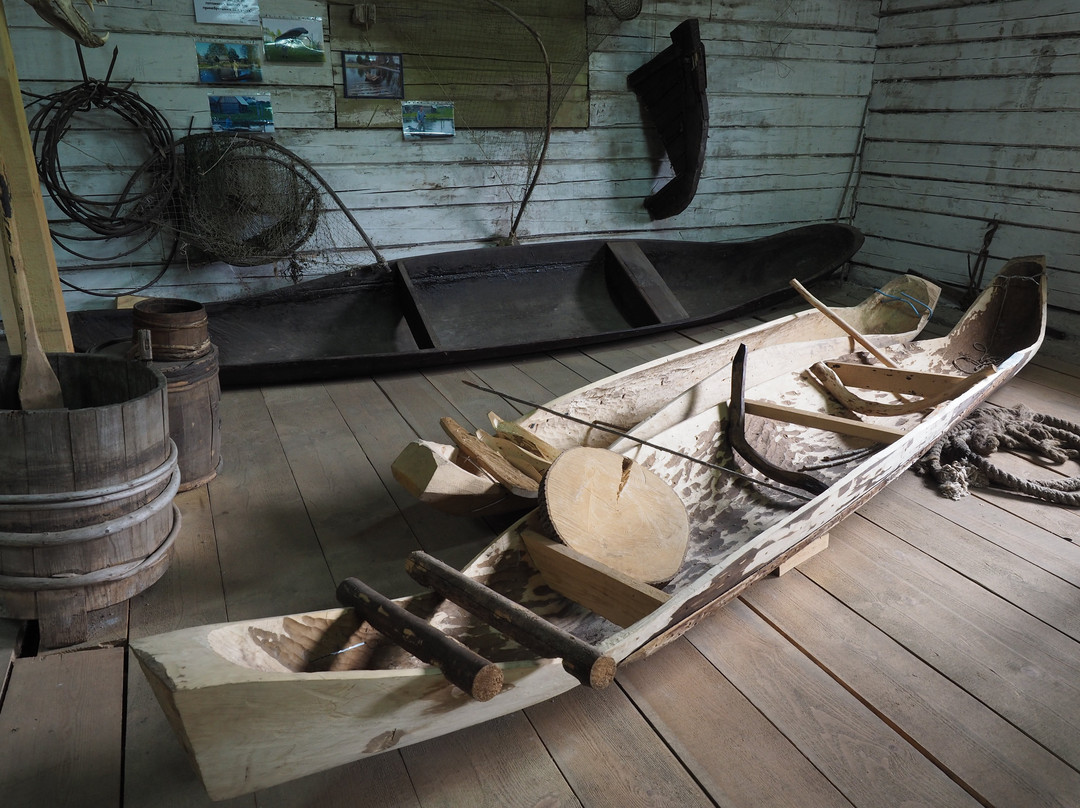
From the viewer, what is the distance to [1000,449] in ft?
10.2

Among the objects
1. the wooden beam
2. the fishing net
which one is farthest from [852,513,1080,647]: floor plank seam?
the fishing net

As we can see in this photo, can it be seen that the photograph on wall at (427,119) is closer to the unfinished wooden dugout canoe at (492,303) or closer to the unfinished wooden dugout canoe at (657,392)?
the unfinished wooden dugout canoe at (492,303)

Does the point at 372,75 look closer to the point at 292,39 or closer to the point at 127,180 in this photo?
the point at 292,39

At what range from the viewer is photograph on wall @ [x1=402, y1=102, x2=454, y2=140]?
432cm

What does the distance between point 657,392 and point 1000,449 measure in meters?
1.48

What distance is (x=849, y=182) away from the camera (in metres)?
6.02

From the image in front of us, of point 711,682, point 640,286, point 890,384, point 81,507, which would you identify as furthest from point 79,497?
point 640,286

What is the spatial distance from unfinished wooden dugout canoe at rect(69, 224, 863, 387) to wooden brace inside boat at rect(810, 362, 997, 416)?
1398 mm

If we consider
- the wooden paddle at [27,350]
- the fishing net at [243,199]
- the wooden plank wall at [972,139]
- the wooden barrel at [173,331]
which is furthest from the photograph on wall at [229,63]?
the wooden plank wall at [972,139]

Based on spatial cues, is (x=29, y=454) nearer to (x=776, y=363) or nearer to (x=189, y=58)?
(x=776, y=363)

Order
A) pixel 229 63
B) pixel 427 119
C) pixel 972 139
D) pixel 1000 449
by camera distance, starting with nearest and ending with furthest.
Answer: pixel 1000 449 < pixel 229 63 < pixel 427 119 < pixel 972 139

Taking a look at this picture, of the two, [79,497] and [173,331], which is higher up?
[173,331]

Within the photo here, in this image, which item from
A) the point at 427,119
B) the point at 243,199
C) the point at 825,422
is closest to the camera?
the point at 825,422

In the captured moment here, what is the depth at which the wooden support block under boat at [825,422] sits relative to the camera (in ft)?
8.22
